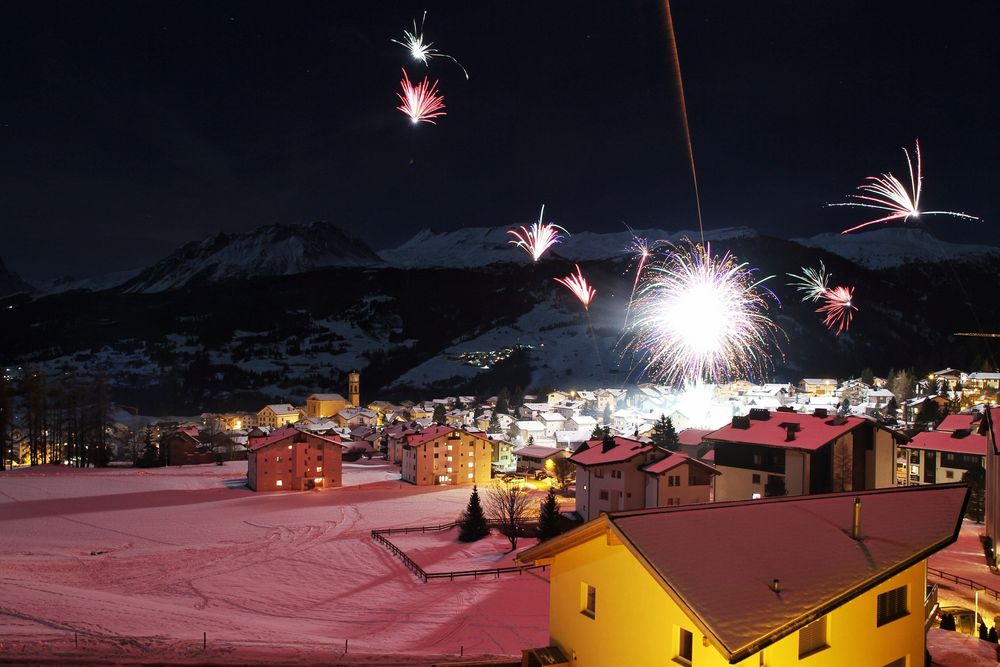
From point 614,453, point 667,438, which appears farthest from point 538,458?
point 614,453

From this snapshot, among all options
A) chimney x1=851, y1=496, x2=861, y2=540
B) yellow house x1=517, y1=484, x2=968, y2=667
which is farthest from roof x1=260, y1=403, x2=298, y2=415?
chimney x1=851, y1=496, x2=861, y2=540

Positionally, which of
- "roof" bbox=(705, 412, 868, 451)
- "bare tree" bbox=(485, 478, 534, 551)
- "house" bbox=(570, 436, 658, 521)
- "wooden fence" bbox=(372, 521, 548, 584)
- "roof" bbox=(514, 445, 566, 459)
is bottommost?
"roof" bbox=(514, 445, 566, 459)

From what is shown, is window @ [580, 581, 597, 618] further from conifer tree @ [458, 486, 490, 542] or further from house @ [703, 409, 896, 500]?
house @ [703, 409, 896, 500]

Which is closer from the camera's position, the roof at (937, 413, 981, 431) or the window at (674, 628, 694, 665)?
the window at (674, 628, 694, 665)

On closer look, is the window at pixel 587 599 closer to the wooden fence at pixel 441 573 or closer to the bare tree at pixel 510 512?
the wooden fence at pixel 441 573

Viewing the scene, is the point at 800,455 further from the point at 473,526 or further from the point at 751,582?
the point at 751,582

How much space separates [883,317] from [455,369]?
12453cm

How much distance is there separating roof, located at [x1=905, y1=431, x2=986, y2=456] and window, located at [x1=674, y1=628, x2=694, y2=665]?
36209mm

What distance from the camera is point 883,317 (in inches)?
6801

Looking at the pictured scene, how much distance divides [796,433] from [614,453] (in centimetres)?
888

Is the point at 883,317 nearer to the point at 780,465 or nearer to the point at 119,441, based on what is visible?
the point at 780,465

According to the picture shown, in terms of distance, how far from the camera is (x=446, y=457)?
48281 millimetres

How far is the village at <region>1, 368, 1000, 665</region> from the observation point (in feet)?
20.4

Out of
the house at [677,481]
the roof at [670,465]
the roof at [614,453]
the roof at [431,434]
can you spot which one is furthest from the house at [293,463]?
the house at [677,481]
